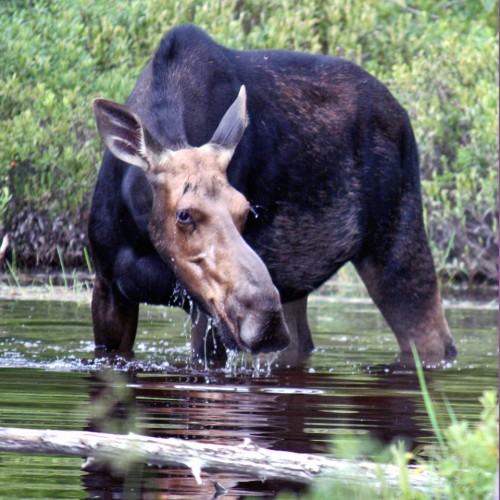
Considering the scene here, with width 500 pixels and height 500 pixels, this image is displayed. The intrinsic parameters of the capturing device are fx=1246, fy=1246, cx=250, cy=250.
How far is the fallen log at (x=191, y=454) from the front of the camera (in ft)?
10.1

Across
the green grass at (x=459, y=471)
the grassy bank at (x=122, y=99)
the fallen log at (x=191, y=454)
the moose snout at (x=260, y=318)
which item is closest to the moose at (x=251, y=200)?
the moose snout at (x=260, y=318)

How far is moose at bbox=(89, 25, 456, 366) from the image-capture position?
5480 mm

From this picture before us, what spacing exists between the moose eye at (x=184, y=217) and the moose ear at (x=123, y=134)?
402 millimetres

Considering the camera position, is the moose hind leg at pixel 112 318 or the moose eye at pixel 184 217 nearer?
the moose eye at pixel 184 217

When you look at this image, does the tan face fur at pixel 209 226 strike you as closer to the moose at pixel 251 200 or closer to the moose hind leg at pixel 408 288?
the moose at pixel 251 200

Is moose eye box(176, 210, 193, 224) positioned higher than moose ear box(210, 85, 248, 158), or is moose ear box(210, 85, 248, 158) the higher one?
moose ear box(210, 85, 248, 158)

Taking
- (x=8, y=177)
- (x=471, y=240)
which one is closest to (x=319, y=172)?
(x=8, y=177)

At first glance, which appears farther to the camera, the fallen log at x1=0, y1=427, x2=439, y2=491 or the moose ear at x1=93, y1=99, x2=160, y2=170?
the moose ear at x1=93, y1=99, x2=160, y2=170

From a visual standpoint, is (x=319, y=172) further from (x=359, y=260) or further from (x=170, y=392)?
(x=170, y=392)

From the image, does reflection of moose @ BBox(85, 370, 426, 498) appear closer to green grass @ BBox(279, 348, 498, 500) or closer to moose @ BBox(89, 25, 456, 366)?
moose @ BBox(89, 25, 456, 366)

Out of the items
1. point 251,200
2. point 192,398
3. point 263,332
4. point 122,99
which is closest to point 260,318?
point 263,332

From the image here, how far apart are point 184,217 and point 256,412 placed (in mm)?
1040

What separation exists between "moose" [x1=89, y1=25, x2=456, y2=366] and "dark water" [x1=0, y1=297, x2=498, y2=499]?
0.32 m

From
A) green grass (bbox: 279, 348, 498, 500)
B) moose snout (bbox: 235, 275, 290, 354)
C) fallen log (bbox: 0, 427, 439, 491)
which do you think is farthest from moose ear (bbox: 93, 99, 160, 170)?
green grass (bbox: 279, 348, 498, 500)
